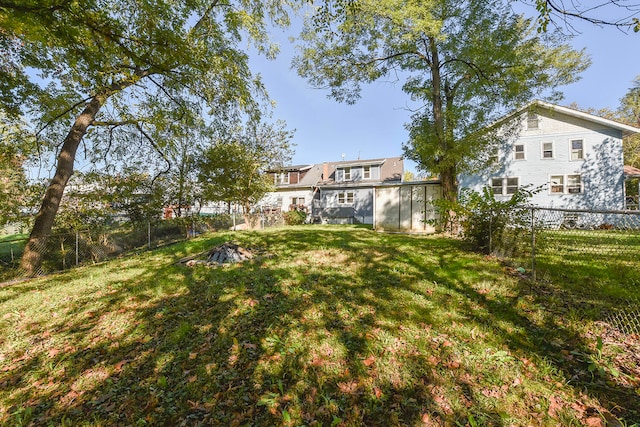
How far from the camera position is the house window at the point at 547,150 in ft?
51.3

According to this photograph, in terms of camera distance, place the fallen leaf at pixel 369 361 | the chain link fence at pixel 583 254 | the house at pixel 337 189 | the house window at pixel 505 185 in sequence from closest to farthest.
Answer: the fallen leaf at pixel 369 361 < the chain link fence at pixel 583 254 < the house window at pixel 505 185 < the house at pixel 337 189

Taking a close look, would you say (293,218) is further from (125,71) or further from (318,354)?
(318,354)

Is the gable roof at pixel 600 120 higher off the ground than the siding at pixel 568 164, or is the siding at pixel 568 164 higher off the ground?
the gable roof at pixel 600 120

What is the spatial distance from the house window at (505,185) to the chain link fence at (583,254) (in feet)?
42.1

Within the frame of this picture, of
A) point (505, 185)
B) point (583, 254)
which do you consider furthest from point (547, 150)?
point (583, 254)

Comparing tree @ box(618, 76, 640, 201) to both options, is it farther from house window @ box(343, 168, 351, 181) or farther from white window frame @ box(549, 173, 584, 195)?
house window @ box(343, 168, 351, 181)

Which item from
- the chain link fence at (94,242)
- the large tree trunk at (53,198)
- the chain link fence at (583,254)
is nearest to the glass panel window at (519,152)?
the chain link fence at (583,254)

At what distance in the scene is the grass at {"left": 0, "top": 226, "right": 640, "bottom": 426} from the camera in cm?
207

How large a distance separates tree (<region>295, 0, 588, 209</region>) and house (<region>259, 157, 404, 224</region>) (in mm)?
9612

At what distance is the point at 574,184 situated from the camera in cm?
1519

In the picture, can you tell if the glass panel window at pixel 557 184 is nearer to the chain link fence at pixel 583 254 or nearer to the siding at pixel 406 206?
the siding at pixel 406 206

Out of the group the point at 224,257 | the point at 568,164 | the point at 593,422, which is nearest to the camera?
the point at 593,422

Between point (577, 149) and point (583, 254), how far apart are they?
1547cm

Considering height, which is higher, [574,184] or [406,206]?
[574,184]
